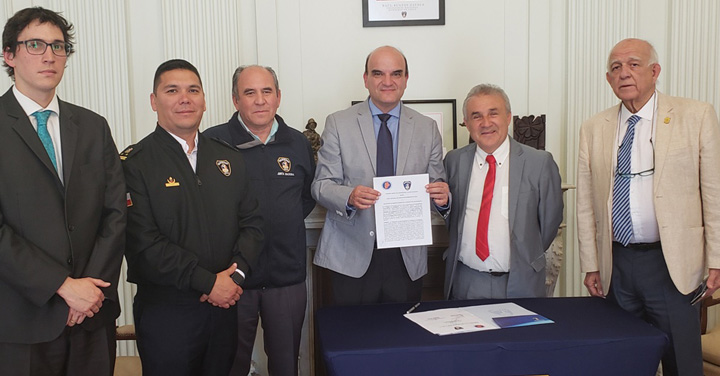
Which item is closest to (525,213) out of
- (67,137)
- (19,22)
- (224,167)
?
(224,167)

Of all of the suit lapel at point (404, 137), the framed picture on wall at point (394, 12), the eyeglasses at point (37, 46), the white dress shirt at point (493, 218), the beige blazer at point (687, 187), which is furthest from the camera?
the framed picture on wall at point (394, 12)

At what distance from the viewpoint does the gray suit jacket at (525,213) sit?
2.61 m

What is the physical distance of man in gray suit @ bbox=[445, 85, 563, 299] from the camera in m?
2.63

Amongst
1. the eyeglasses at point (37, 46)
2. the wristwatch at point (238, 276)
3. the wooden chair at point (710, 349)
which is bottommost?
the wooden chair at point (710, 349)

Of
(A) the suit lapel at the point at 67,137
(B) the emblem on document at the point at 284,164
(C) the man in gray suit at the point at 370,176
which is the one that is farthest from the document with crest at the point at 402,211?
(A) the suit lapel at the point at 67,137

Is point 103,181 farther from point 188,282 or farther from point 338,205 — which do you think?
point 338,205

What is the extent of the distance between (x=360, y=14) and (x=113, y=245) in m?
2.37

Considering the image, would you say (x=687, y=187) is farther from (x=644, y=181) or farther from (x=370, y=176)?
(x=370, y=176)

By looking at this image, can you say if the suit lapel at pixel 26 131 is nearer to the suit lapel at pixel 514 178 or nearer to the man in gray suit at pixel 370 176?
the man in gray suit at pixel 370 176

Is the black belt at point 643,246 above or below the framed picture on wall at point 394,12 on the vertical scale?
below

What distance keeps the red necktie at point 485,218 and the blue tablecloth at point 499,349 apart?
20.5 inches

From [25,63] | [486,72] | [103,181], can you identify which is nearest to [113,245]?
[103,181]

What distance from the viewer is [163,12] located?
3.62 metres

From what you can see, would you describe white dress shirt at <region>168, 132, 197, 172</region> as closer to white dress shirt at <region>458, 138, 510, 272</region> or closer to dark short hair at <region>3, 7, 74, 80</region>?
dark short hair at <region>3, 7, 74, 80</region>
